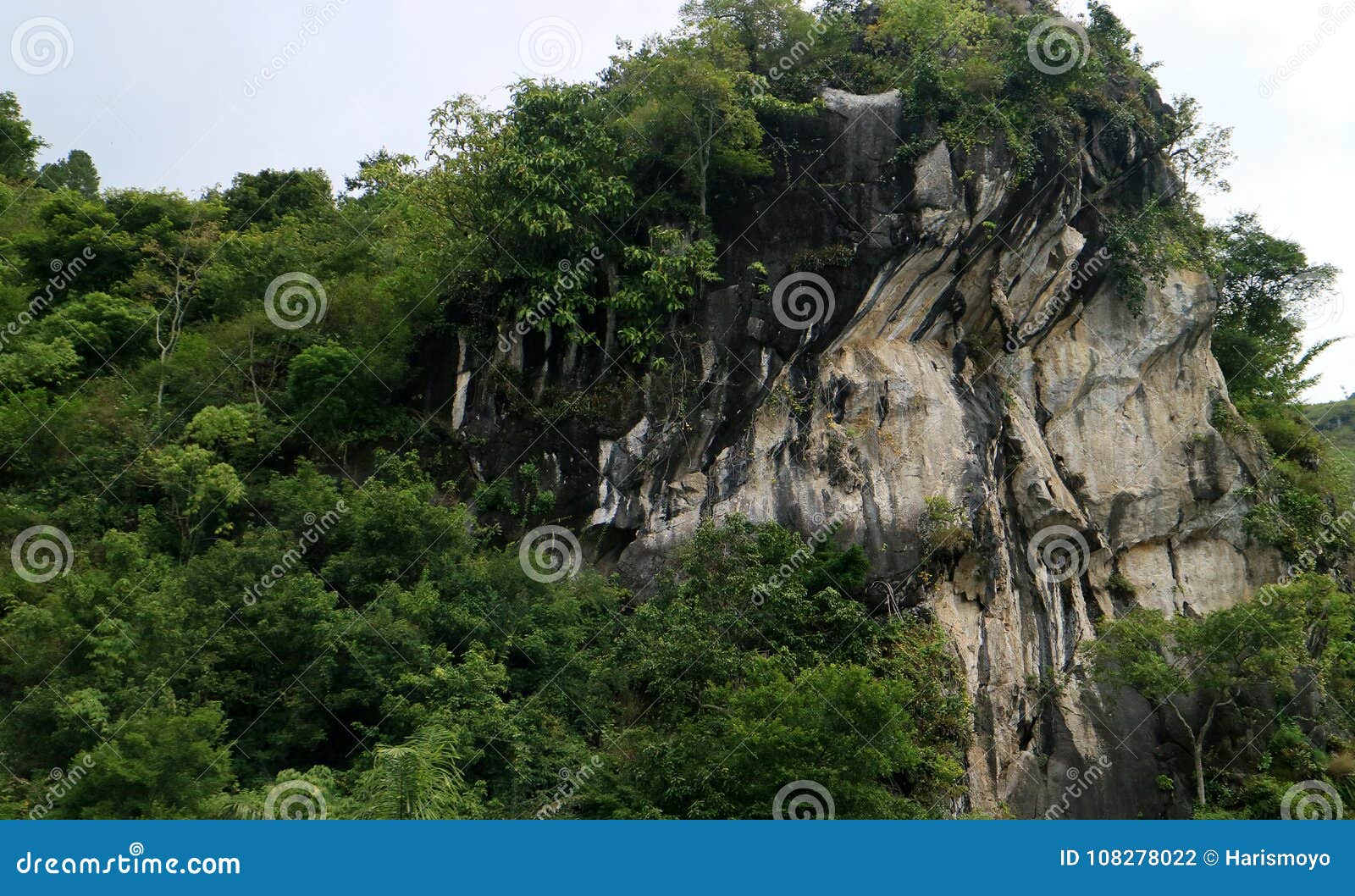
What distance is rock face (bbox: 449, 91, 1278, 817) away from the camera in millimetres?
18125

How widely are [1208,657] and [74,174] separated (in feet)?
112

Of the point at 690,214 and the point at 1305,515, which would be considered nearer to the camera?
the point at 690,214

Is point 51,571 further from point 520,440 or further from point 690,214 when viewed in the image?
point 690,214

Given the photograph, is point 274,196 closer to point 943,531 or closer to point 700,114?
point 700,114

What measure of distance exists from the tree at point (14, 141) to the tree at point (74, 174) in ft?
2.07

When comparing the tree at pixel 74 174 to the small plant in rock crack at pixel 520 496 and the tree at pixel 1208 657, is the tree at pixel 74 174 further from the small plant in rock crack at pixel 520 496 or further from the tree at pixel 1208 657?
the tree at pixel 1208 657

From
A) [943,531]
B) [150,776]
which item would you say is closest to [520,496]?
[943,531]

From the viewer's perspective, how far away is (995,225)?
66.2 ft

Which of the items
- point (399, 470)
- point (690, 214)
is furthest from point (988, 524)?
point (399, 470)

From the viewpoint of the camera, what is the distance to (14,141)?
34625 mm

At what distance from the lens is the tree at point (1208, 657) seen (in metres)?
16.8

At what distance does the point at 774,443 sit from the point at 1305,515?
1128cm

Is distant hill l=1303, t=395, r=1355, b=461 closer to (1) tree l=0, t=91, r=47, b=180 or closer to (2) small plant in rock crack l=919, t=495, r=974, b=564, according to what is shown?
(2) small plant in rock crack l=919, t=495, r=974, b=564

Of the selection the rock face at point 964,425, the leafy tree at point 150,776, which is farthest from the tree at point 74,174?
the leafy tree at point 150,776
